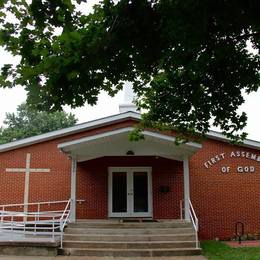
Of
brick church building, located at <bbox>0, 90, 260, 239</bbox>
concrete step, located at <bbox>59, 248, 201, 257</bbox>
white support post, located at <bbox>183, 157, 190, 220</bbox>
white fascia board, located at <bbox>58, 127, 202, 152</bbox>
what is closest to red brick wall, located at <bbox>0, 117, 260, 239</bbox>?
brick church building, located at <bbox>0, 90, 260, 239</bbox>

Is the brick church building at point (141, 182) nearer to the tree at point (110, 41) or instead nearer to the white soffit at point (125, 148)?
the white soffit at point (125, 148)

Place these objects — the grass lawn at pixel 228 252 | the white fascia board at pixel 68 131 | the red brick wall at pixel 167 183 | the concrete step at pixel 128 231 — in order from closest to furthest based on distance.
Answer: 1. the grass lawn at pixel 228 252
2. the concrete step at pixel 128 231
3. the red brick wall at pixel 167 183
4. the white fascia board at pixel 68 131

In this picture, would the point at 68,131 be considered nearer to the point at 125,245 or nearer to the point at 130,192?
the point at 130,192

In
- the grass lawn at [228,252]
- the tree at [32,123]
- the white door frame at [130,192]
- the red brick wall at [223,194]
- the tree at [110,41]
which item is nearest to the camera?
the tree at [110,41]

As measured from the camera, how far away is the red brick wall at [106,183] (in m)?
15.9

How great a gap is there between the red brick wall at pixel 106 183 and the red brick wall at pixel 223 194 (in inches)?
29.6

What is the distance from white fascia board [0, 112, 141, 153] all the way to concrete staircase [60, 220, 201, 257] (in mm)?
4487

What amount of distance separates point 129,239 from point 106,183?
161 inches

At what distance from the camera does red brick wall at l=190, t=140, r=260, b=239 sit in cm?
1606

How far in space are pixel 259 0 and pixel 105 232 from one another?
28.7 feet

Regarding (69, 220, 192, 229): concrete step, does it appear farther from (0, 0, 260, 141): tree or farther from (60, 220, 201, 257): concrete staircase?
(0, 0, 260, 141): tree

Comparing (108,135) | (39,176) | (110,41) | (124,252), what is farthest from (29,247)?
(110,41)

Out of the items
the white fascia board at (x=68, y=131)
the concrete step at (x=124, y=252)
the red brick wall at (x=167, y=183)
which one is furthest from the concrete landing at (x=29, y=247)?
the white fascia board at (x=68, y=131)

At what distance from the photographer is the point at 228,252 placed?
11984mm
